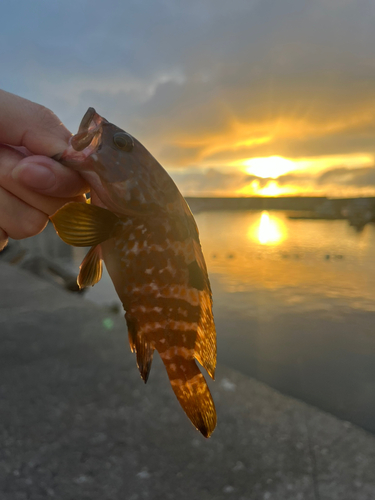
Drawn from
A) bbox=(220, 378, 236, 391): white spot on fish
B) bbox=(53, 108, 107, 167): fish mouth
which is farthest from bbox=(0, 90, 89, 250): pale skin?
bbox=(220, 378, 236, 391): white spot on fish

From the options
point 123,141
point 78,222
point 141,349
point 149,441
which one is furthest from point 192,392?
point 149,441

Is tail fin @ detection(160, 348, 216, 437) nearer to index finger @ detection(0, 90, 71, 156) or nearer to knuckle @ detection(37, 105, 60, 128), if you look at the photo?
index finger @ detection(0, 90, 71, 156)

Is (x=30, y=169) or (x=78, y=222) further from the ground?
(x=30, y=169)

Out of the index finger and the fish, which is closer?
the fish

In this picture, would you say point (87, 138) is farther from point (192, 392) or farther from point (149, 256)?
point (192, 392)

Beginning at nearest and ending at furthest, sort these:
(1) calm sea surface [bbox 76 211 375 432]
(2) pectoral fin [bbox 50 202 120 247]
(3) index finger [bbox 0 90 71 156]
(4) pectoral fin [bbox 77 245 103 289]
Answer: (2) pectoral fin [bbox 50 202 120 247] → (4) pectoral fin [bbox 77 245 103 289] → (3) index finger [bbox 0 90 71 156] → (1) calm sea surface [bbox 76 211 375 432]

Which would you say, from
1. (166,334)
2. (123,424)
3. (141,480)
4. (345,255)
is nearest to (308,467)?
(141,480)
